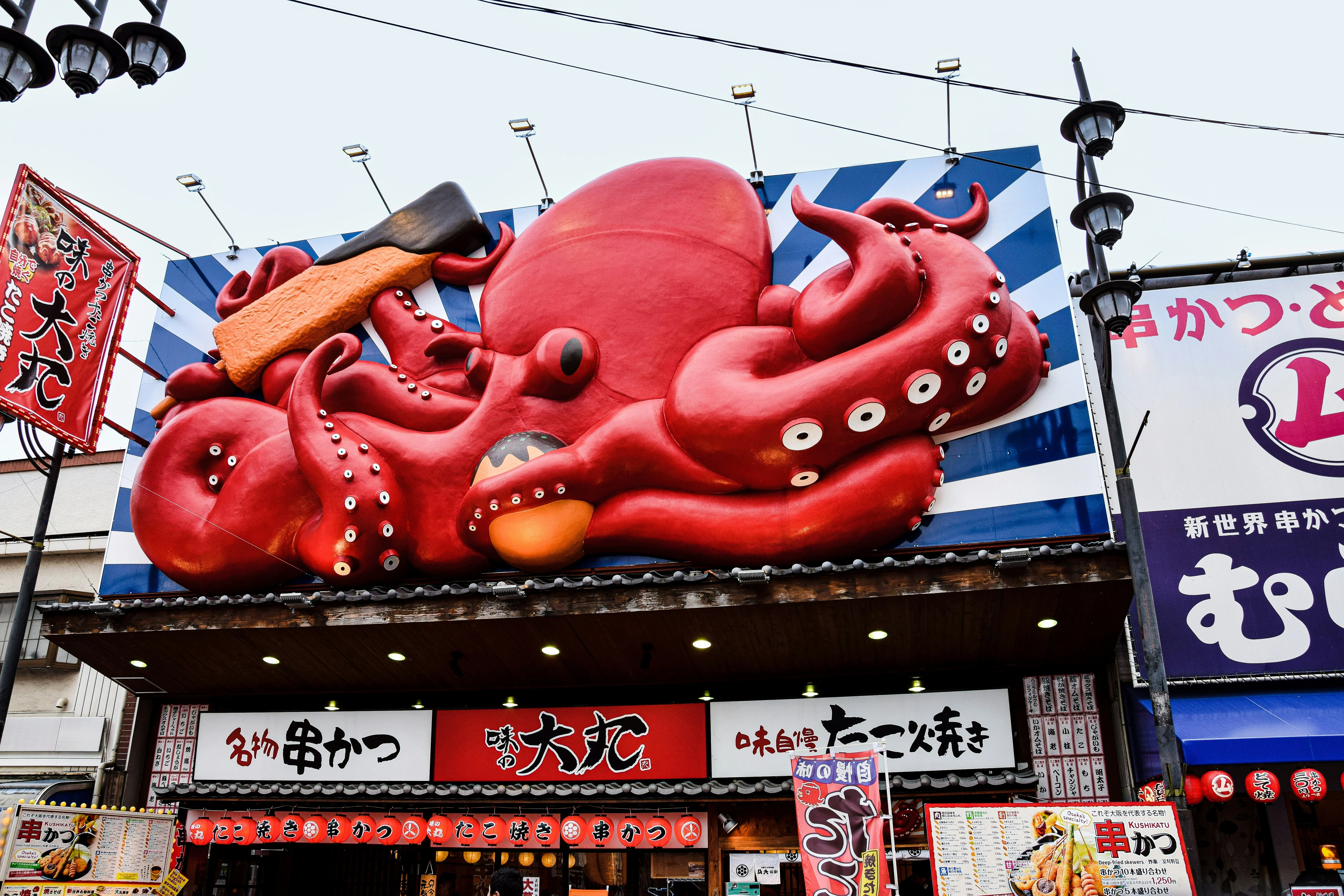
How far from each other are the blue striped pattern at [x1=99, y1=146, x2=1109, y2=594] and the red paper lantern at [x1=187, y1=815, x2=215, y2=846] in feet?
11.6

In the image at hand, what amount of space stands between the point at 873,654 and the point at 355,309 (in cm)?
980

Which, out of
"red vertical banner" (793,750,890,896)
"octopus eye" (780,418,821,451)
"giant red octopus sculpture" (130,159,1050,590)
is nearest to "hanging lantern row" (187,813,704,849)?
"giant red octopus sculpture" (130,159,1050,590)

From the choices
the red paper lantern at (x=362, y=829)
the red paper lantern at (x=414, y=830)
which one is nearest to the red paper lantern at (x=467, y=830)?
the red paper lantern at (x=414, y=830)

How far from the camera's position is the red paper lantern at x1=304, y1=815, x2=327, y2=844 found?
13148 mm

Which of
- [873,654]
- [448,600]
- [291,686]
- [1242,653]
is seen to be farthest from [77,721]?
[1242,653]

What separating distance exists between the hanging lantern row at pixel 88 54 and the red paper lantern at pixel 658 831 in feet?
32.4

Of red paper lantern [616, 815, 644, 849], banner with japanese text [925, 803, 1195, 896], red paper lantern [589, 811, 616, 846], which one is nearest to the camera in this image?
banner with japanese text [925, 803, 1195, 896]

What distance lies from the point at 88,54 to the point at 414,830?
395 inches

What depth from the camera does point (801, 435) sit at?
1201 centimetres

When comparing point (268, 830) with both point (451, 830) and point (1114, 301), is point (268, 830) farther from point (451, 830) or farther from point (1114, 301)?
point (1114, 301)

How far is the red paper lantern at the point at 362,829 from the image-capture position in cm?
1305

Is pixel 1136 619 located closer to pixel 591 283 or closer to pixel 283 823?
pixel 591 283

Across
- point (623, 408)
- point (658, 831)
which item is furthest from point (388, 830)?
point (623, 408)

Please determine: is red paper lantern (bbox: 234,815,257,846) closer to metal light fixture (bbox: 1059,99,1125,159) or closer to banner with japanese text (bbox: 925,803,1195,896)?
banner with japanese text (bbox: 925,803,1195,896)
